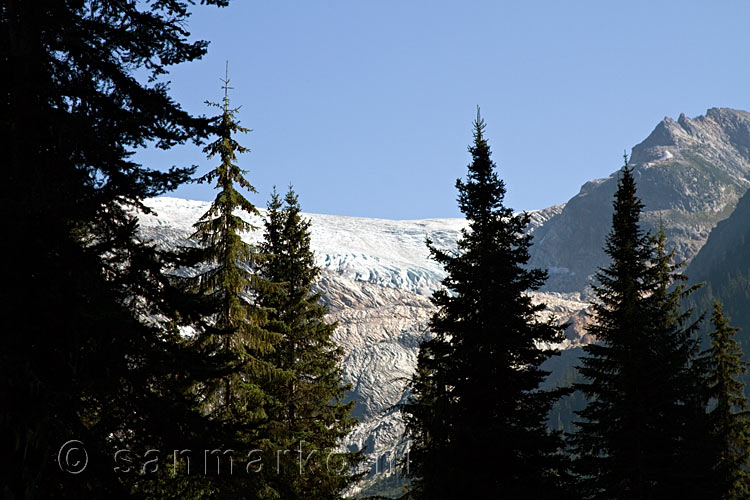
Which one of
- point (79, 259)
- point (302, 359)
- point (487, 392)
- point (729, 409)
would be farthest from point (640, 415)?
point (79, 259)

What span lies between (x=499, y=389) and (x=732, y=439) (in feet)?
56.9

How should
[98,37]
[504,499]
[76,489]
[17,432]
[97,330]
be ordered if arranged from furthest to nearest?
[504,499] < [98,37] < [97,330] < [76,489] < [17,432]

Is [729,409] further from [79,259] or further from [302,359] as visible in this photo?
[79,259]

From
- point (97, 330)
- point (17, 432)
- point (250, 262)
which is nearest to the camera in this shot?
point (17, 432)

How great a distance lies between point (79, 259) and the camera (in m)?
7.20

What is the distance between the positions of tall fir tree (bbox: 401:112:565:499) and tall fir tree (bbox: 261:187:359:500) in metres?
5.68

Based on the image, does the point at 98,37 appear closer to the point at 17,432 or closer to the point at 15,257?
the point at 15,257

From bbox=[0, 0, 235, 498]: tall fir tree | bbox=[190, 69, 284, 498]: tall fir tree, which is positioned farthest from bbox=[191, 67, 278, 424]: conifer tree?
bbox=[0, 0, 235, 498]: tall fir tree

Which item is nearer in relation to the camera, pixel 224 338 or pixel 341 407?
pixel 224 338

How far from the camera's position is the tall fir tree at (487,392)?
15641 millimetres

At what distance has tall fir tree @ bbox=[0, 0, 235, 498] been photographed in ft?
21.8

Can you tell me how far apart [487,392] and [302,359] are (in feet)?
28.5

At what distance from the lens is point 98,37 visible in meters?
8.58

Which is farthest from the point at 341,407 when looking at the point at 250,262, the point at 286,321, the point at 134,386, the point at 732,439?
the point at 134,386
